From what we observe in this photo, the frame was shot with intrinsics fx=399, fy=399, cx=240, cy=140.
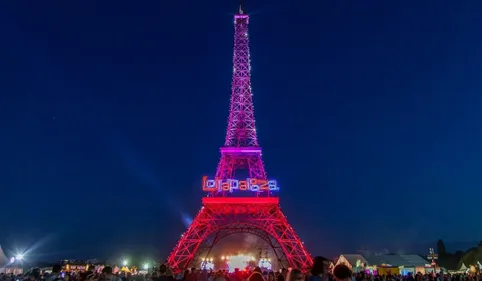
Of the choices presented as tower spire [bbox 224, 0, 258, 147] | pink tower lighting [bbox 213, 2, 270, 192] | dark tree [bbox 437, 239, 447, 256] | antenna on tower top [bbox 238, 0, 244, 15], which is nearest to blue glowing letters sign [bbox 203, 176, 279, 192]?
pink tower lighting [bbox 213, 2, 270, 192]

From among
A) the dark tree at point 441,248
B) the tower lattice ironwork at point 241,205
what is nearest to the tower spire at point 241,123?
the tower lattice ironwork at point 241,205

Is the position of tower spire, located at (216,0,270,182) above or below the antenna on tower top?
below

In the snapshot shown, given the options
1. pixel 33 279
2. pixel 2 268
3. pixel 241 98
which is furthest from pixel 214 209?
pixel 33 279

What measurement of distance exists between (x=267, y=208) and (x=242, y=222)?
4232 millimetres

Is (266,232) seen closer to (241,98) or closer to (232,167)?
(232,167)

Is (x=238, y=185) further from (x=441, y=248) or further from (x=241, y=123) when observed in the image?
(x=441, y=248)

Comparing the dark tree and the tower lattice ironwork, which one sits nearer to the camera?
the tower lattice ironwork

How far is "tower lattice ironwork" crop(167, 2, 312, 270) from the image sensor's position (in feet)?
141

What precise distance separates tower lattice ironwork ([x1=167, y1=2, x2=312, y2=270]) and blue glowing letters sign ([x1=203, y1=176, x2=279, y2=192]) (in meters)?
0.83

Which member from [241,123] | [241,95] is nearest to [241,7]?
[241,95]

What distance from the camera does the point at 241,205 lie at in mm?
43875

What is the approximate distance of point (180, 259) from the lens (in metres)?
42.8

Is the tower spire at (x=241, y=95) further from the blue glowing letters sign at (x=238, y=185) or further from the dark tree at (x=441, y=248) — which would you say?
the dark tree at (x=441, y=248)

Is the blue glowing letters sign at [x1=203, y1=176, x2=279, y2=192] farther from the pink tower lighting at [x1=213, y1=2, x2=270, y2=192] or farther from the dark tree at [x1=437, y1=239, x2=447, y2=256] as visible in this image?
the dark tree at [x1=437, y1=239, x2=447, y2=256]
